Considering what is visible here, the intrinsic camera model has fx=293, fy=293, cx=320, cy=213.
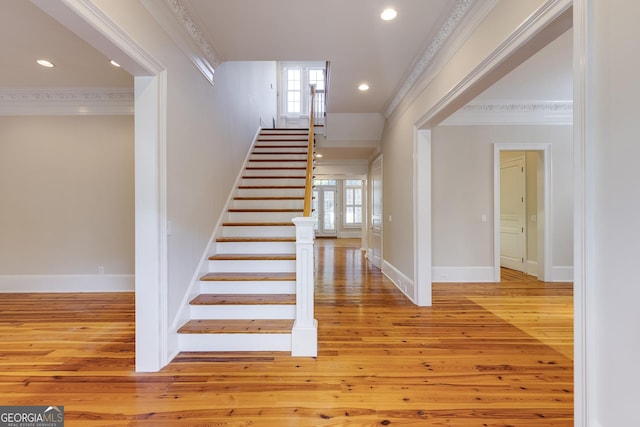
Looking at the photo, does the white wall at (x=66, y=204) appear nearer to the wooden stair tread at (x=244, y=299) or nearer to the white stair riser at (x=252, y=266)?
the white stair riser at (x=252, y=266)

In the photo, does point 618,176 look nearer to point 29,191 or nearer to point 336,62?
point 336,62

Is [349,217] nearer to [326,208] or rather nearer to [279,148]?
[326,208]

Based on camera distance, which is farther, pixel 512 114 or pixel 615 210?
pixel 512 114

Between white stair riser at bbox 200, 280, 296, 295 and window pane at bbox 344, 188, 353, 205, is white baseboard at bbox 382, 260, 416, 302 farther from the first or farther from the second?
window pane at bbox 344, 188, 353, 205

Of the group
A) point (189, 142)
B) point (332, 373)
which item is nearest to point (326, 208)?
point (189, 142)

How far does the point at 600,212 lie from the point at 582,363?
27.0 inches

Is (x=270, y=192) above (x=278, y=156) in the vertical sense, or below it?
below

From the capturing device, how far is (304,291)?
247cm

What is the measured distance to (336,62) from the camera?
339cm

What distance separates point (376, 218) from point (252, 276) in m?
3.66

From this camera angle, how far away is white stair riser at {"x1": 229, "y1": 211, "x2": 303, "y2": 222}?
13.3 ft

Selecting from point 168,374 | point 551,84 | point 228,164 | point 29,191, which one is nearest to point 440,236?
point 551,84

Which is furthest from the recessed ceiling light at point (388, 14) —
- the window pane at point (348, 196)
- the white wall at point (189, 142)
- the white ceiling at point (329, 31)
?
the window pane at point (348, 196)

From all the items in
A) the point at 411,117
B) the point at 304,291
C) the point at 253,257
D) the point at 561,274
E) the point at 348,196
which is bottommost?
the point at 561,274
